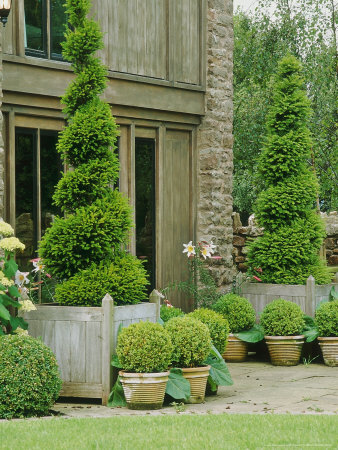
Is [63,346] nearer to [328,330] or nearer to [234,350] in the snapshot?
[234,350]

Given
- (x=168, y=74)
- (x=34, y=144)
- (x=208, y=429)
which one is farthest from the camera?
(x=168, y=74)

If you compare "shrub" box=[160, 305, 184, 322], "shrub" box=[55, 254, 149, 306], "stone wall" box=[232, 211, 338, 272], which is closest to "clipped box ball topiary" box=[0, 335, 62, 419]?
"shrub" box=[55, 254, 149, 306]

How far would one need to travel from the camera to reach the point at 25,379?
686 centimetres

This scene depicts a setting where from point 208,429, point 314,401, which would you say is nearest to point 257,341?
point 314,401

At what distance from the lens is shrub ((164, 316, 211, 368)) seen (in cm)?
770

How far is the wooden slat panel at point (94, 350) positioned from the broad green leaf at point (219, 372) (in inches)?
45.0

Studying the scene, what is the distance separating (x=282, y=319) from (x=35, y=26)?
4468mm

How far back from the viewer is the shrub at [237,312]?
10422mm

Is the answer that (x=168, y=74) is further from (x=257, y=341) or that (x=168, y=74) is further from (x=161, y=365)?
(x=161, y=365)

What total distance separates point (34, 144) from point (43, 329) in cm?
247

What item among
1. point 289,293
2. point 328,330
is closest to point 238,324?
point 289,293

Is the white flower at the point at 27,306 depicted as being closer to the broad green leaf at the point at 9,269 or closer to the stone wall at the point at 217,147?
the broad green leaf at the point at 9,269

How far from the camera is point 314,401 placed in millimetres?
7727

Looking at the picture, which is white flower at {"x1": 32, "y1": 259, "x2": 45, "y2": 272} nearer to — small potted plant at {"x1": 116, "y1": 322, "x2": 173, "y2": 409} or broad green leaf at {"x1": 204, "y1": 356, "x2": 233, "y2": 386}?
small potted plant at {"x1": 116, "y1": 322, "x2": 173, "y2": 409}
